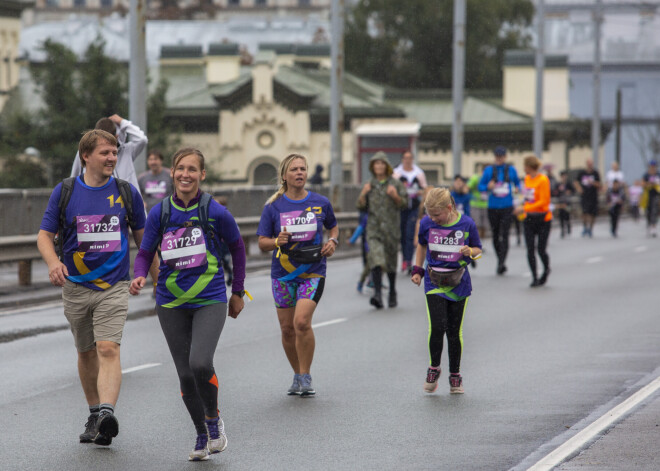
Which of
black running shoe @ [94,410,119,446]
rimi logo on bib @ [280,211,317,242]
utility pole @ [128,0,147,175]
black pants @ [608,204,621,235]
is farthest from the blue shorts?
black pants @ [608,204,621,235]

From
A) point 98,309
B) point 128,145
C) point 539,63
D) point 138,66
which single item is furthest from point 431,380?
point 539,63

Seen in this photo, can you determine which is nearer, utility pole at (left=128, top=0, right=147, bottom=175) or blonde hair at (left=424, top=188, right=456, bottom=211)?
blonde hair at (left=424, top=188, right=456, bottom=211)

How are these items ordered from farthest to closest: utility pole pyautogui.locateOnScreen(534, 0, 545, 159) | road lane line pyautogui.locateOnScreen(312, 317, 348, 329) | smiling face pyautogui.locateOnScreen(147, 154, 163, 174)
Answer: utility pole pyautogui.locateOnScreen(534, 0, 545, 159)
smiling face pyautogui.locateOnScreen(147, 154, 163, 174)
road lane line pyautogui.locateOnScreen(312, 317, 348, 329)

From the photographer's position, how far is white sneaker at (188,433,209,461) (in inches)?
274

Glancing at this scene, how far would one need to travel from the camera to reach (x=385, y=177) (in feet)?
48.8

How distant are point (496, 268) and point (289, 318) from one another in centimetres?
1190

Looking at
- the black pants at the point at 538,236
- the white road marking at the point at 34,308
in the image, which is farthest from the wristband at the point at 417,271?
the black pants at the point at 538,236

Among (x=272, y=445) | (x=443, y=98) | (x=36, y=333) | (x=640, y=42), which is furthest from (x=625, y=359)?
(x=640, y=42)

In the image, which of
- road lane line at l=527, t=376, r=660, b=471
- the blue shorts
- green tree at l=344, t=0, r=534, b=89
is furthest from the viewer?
green tree at l=344, t=0, r=534, b=89

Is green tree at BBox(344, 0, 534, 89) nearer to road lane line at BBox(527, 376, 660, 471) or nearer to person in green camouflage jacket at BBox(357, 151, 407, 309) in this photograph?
person in green camouflage jacket at BBox(357, 151, 407, 309)

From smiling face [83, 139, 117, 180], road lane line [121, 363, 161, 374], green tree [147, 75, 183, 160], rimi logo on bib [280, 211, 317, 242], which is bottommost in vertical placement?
road lane line [121, 363, 161, 374]

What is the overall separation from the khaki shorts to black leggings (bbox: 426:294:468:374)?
262 cm

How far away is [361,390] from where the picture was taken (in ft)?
30.7

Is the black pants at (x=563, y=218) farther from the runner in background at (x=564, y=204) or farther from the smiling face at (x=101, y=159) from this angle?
the smiling face at (x=101, y=159)
